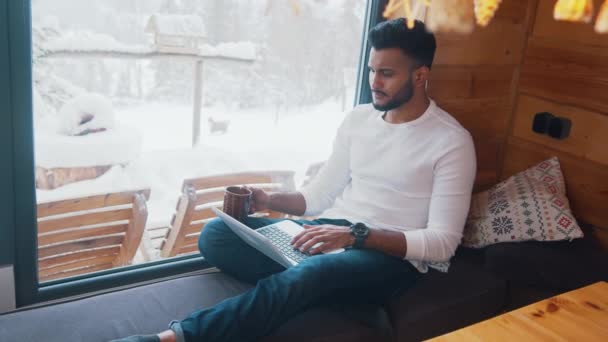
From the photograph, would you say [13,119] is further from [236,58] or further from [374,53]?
[374,53]

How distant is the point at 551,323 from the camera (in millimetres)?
1399

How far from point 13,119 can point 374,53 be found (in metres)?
1.19

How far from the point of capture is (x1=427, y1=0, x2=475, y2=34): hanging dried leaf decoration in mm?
2225

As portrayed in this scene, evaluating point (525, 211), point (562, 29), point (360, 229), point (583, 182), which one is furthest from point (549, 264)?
point (562, 29)

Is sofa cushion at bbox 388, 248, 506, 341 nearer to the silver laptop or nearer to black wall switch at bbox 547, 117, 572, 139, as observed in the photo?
the silver laptop

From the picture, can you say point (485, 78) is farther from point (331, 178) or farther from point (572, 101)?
point (331, 178)

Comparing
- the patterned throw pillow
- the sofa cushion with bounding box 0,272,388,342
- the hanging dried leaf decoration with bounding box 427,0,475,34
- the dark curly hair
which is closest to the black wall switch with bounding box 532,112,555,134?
the patterned throw pillow

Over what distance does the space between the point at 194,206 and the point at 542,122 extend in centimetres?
158

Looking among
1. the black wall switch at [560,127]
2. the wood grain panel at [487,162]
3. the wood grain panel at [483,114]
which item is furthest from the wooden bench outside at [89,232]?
the black wall switch at [560,127]

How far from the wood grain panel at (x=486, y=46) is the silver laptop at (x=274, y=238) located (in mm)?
1012

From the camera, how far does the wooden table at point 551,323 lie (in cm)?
132

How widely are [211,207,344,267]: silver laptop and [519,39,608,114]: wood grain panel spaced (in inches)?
51.1

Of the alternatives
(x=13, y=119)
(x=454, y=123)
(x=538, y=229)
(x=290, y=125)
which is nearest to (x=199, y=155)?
(x=290, y=125)

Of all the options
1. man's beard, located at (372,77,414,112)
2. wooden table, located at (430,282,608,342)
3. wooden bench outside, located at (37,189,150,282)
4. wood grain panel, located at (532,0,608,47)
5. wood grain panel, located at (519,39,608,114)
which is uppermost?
wood grain panel, located at (532,0,608,47)
